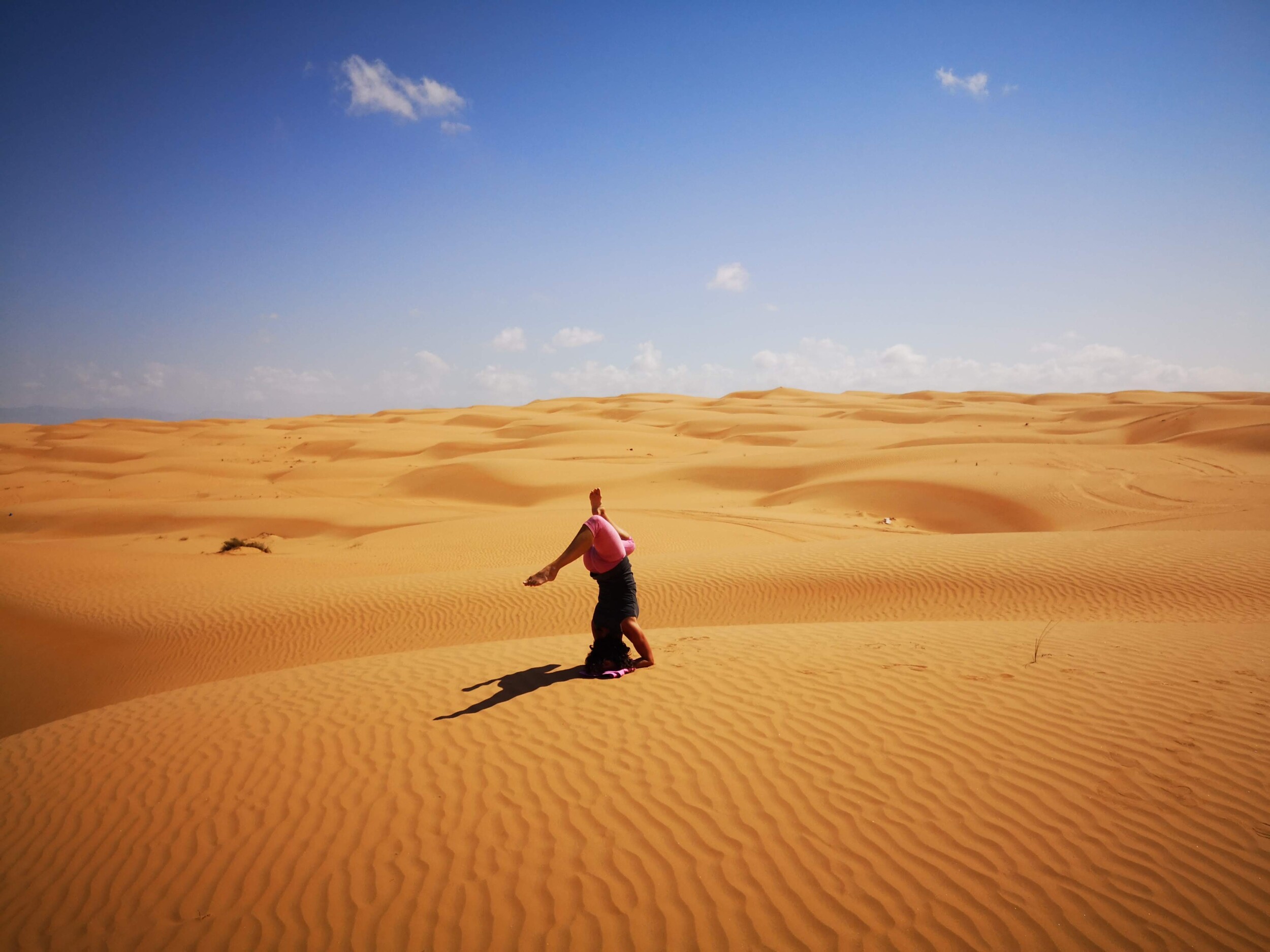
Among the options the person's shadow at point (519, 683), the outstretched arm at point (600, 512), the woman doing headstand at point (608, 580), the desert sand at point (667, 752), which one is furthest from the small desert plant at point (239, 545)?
the outstretched arm at point (600, 512)

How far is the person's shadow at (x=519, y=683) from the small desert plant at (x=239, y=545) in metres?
13.3

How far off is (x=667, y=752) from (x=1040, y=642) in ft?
15.7

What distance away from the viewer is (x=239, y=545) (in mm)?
16812

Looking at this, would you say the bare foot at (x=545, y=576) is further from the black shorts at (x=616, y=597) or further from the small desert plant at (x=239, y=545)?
the small desert plant at (x=239, y=545)

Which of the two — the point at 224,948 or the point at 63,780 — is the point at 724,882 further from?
the point at 63,780

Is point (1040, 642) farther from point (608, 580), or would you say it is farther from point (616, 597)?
point (608, 580)

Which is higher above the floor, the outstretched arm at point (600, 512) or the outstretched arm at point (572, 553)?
the outstretched arm at point (600, 512)

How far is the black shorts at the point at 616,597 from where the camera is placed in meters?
5.85

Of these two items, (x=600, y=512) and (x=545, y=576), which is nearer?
(x=545, y=576)

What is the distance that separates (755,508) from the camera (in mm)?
21297

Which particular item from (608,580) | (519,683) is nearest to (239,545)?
(519,683)

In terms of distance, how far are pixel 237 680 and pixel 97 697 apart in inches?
170

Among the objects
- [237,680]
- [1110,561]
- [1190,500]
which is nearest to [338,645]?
[237,680]

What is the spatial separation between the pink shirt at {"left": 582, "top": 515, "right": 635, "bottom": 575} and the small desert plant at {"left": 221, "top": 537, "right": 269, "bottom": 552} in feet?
48.0
